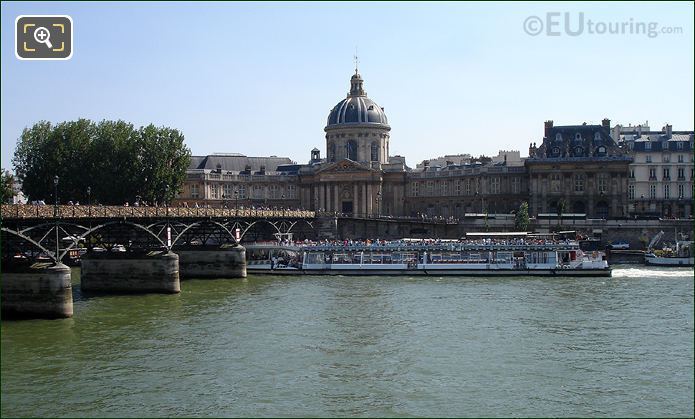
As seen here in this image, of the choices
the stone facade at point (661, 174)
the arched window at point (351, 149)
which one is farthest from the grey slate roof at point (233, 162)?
the stone facade at point (661, 174)

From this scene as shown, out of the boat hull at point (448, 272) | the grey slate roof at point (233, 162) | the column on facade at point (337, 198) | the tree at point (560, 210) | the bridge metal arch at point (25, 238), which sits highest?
the grey slate roof at point (233, 162)

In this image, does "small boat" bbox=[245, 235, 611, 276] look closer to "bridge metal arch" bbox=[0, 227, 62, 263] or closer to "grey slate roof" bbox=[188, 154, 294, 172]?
"bridge metal arch" bbox=[0, 227, 62, 263]

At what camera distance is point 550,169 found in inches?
3895

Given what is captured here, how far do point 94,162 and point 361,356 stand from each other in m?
50.7

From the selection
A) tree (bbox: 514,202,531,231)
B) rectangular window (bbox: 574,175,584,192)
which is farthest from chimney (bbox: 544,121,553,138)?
tree (bbox: 514,202,531,231)

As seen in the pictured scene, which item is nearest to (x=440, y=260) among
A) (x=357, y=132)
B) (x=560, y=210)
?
(x=560, y=210)

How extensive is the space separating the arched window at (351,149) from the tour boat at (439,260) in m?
46.6

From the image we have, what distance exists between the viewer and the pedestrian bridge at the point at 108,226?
40.2m

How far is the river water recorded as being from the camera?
24.6 m

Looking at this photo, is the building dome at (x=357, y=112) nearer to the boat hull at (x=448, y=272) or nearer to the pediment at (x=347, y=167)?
the pediment at (x=347, y=167)

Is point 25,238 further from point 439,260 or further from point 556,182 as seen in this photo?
point 556,182

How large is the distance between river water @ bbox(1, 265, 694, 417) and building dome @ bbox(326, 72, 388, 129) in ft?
231

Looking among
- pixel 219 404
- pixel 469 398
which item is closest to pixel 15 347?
pixel 219 404

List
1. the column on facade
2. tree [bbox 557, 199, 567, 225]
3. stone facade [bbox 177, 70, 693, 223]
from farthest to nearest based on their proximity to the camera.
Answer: the column on facade, stone facade [bbox 177, 70, 693, 223], tree [bbox 557, 199, 567, 225]
